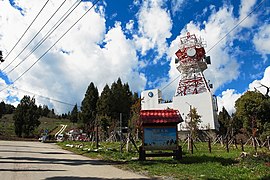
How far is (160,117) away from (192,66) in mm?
36968

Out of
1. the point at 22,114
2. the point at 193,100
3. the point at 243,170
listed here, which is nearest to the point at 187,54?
the point at 193,100

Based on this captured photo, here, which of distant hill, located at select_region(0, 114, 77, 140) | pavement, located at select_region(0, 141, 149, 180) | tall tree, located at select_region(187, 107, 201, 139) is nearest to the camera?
pavement, located at select_region(0, 141, 149, 180)

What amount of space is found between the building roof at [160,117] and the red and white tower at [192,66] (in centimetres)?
3444

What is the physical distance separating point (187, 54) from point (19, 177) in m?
44.4

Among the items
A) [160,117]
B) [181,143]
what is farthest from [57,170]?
[181,143]

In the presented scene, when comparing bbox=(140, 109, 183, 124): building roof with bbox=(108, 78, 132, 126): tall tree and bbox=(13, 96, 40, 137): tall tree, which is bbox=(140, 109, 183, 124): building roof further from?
bbox=(13, 96, 40, 137): tall tree

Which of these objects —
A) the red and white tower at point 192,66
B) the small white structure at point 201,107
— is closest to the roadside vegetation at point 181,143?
the small white structure at point 201,107

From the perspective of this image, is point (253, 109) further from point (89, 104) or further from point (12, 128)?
point (12, 128)

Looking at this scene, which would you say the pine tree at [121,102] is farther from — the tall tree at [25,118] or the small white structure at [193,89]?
the tall tree at [25,118]

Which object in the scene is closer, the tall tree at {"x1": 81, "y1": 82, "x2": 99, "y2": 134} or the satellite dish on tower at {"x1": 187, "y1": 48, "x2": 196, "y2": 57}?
the satellite dish on tower at {"x1": 187, "y1": 48, "x2": 196, "y2": 57}

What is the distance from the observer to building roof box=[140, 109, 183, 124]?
576 inches

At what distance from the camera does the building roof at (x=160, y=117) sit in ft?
48.0

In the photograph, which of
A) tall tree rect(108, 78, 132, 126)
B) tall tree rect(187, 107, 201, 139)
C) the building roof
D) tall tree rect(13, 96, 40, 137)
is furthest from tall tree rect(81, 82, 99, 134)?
the building roof

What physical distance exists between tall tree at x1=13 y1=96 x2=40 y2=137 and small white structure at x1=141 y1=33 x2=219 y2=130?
24682 millimetres
